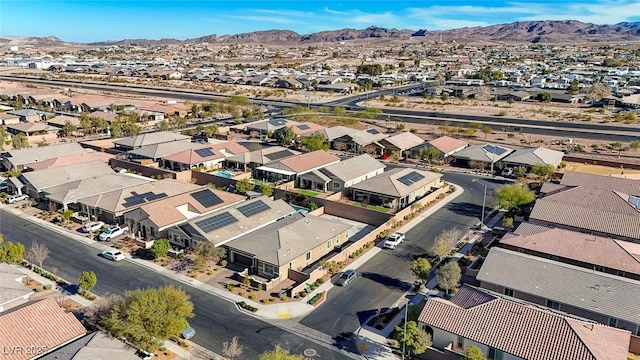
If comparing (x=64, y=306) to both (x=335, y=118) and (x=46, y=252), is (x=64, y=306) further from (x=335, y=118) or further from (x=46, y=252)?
(x=335, y=118)

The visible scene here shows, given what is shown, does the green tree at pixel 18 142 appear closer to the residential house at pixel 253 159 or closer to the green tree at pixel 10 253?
the residential house at pixel 253 159

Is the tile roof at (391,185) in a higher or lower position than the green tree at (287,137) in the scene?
lower

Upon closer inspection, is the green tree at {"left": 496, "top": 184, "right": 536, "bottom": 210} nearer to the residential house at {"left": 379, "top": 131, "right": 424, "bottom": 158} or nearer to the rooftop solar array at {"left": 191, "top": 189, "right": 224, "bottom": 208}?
the residential house at {"left": 379, "top": 131, "right": 424, "bottom": 158}

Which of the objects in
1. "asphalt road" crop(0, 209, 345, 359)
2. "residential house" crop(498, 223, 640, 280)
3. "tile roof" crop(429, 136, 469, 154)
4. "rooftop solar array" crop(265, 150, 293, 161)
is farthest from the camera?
"tile roof" crop(429, 136, 469, 154)

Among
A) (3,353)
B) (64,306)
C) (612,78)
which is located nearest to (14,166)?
(64,306)

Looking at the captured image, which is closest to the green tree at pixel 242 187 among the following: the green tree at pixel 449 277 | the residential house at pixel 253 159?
the residential house at pixel 253 159

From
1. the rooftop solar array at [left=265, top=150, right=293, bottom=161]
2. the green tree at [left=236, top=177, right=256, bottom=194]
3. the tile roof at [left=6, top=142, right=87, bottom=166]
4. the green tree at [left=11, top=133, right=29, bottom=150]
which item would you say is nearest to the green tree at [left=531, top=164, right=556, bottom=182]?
the rooftop solar array at [left=265, top=150, right=293, bottom=161]

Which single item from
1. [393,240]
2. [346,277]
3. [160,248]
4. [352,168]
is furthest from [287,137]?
[346,277]
